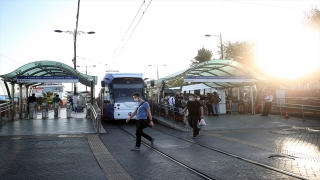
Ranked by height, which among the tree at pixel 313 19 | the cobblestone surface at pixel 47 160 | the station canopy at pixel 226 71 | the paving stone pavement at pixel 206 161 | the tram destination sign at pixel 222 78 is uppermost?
the tree at pixel 313 19

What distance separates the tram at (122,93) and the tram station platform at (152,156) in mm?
5699

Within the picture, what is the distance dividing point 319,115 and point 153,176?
59.3 ft

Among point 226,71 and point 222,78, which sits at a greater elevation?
point 226,71

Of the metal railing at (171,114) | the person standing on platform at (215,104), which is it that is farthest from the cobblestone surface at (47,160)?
the person standing on platform at (215,104)

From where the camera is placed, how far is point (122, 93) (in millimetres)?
20984

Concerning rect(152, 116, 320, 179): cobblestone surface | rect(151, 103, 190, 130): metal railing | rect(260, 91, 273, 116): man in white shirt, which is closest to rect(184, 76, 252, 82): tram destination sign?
rect(260, 91, 273, 116): man in white shirt

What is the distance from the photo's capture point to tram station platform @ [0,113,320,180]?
7414 millimetres

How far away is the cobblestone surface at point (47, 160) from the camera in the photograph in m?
7.40

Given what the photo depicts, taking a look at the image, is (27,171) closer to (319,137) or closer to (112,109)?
(319,137)

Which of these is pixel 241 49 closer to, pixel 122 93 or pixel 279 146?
pixel 122 93

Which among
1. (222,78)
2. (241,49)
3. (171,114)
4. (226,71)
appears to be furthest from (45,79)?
(241,49)

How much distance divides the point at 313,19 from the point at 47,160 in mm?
30569

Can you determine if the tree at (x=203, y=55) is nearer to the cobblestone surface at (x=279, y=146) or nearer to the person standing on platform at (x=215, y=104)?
the person standing on platform at (x=215, y=104)

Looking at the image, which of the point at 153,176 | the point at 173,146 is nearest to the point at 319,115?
the point at 173,146
